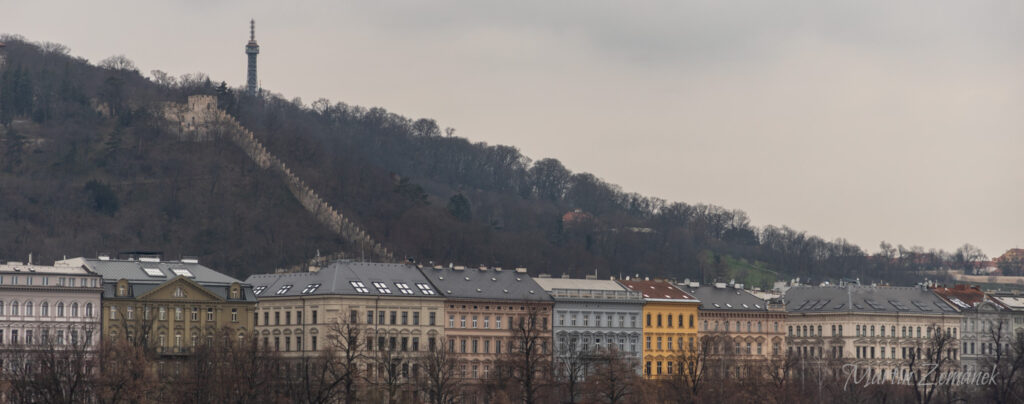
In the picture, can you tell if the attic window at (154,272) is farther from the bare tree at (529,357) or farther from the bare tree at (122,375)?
the bare tree at (529,357)

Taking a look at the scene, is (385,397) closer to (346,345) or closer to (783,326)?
(346,345)

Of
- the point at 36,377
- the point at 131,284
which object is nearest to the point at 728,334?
the point at 131,284

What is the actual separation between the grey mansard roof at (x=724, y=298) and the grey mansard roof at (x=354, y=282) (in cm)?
2602

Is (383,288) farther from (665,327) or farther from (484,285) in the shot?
(665,327)

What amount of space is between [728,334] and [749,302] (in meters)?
6.21

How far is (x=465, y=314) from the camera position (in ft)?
454

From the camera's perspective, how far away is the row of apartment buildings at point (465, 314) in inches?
4818

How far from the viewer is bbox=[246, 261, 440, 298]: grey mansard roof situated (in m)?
Answer: 133

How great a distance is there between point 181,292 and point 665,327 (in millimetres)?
39659

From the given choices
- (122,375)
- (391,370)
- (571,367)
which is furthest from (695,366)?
(122,375)

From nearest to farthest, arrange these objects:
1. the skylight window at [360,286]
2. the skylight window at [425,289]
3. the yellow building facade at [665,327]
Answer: the skylight window at [360,286]
the skylight window at [425,289]
the yellow building facade at [665,327]

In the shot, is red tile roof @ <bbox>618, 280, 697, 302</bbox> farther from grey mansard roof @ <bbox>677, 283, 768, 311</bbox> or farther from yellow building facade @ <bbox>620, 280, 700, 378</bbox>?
grey mansard roof @ <bbox>677, 283, 768, 311</bbox>

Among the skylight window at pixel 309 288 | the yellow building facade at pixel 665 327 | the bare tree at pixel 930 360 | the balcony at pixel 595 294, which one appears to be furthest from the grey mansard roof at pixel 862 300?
the skylight window at pixel 309 288

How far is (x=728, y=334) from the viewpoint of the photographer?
152625 millimetres
